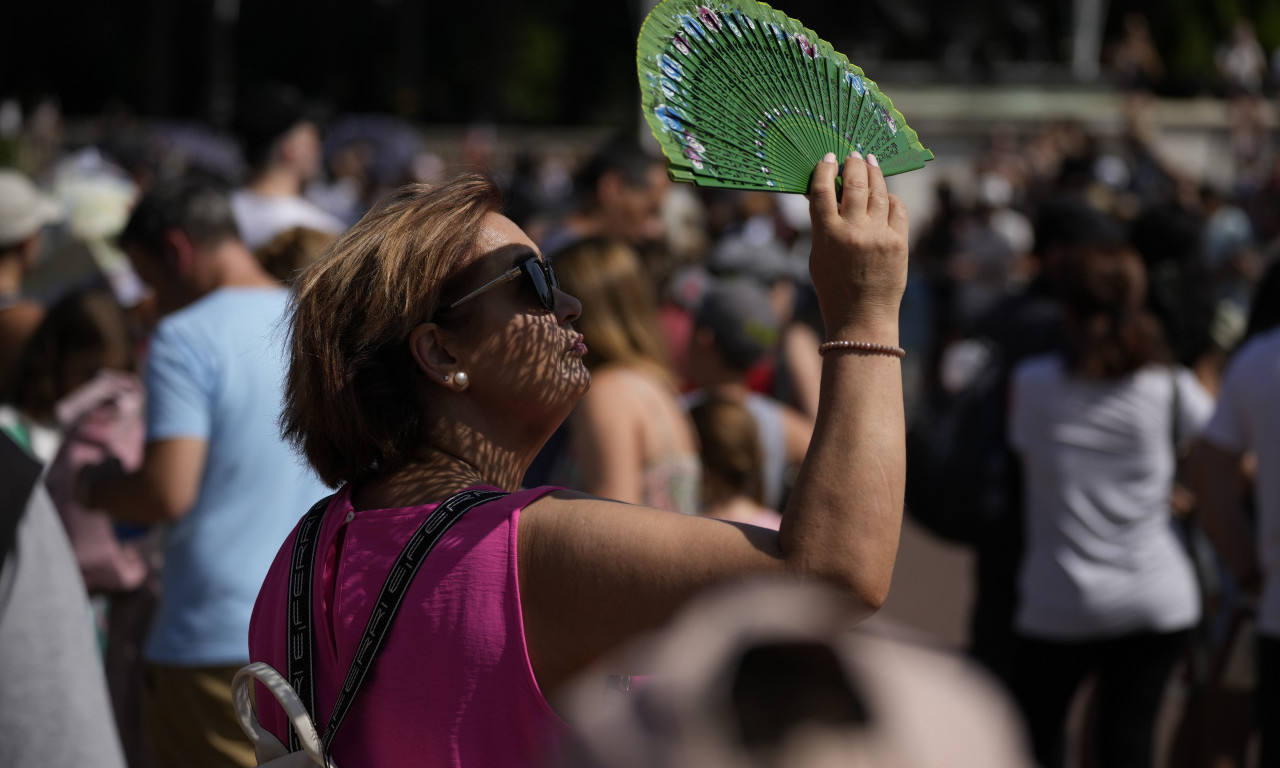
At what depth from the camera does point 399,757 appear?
160 cm

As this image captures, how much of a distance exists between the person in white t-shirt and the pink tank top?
112 inches

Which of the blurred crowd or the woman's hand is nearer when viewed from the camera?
the woman's hand

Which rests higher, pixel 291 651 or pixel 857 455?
pixel 857 455

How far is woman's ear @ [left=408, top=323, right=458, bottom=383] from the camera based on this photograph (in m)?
1.73

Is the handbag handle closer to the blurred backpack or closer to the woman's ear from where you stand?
the woman's ear

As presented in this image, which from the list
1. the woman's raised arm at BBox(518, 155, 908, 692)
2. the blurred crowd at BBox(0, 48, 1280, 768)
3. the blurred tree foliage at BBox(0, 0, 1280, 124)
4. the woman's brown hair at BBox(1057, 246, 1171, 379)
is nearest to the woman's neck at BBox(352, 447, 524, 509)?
the woman's raised arm at BBox(518, 155, 908, 692)

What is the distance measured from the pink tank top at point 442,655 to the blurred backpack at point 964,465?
288 cm

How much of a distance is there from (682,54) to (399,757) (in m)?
0.92

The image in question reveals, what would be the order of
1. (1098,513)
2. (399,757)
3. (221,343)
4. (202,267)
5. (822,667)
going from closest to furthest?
(822,667), (399,757), (221,343), (202,267), (1098,513)

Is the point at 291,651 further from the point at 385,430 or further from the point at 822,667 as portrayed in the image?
the point at 822,667

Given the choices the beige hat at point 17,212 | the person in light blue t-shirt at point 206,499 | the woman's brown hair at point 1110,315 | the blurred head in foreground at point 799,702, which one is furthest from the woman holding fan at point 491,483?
the beige hat at point 17,212

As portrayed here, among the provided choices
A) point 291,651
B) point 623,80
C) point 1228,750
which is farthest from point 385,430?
point 623,80

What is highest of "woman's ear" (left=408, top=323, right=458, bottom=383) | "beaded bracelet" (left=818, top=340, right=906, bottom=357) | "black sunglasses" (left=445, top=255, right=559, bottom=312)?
"black sunglasses" (left=445, top=255, right=559, bottom=312)

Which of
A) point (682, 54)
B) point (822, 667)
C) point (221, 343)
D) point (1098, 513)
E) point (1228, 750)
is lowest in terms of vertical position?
point (1228, 750)
